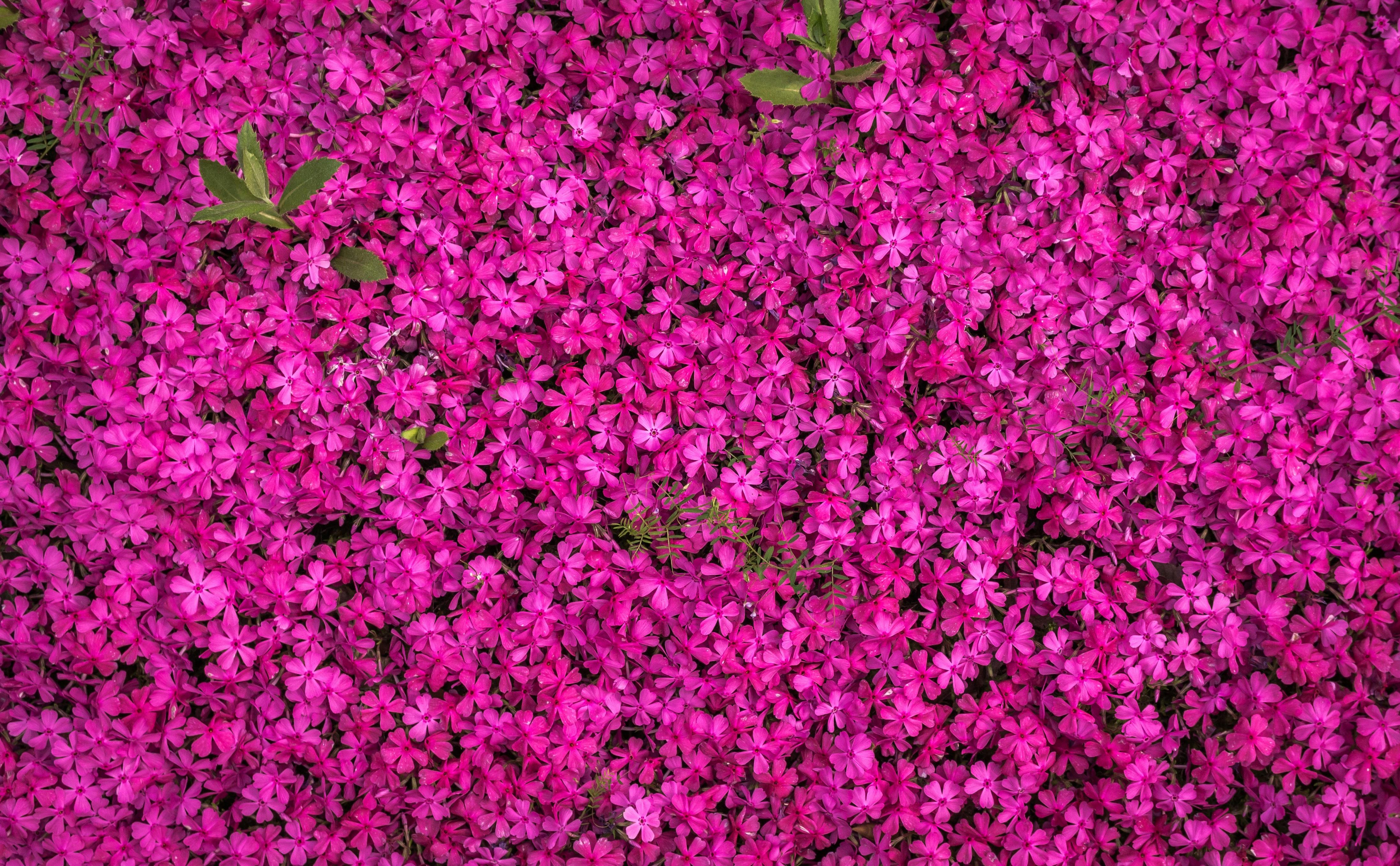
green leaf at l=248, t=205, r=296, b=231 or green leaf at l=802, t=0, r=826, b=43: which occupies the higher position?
green leaf at l=802, t=0, r=826, b=43

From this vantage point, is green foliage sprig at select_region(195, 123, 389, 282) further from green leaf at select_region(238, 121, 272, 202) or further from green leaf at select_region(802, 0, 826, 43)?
green leaf at select_region(802, 0, 826, 43)

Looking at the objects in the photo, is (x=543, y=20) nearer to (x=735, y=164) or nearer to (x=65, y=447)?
(x=735, y=164)

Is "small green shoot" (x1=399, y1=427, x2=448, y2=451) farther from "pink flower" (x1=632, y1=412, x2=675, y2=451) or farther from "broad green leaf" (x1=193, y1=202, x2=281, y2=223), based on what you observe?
"broad green leaf" (x1=193, y1=202, x2=281, y2=223)

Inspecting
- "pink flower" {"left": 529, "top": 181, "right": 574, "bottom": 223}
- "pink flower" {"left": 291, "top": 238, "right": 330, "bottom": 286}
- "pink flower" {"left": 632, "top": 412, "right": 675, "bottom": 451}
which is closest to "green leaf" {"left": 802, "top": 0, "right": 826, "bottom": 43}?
"pink flower" {"left": 529, "top": 181, "right": 574, "bottom": 223}

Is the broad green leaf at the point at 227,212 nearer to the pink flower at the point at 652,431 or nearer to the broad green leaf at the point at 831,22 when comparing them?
the pink flower at the point at 652,431

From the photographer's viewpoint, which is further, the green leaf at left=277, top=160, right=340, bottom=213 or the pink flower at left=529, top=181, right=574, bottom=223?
the pink flower at left=529, top=181, right=574, bottom=223

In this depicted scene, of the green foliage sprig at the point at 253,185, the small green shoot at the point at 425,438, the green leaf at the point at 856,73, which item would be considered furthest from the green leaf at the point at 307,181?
the green leaf at the point at 856,73

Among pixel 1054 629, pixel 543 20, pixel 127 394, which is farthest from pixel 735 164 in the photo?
pixel 127 394

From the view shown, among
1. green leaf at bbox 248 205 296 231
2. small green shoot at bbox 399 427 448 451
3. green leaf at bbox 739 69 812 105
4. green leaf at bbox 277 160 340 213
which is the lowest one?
small green shoot at bbox 399 427 448 451
